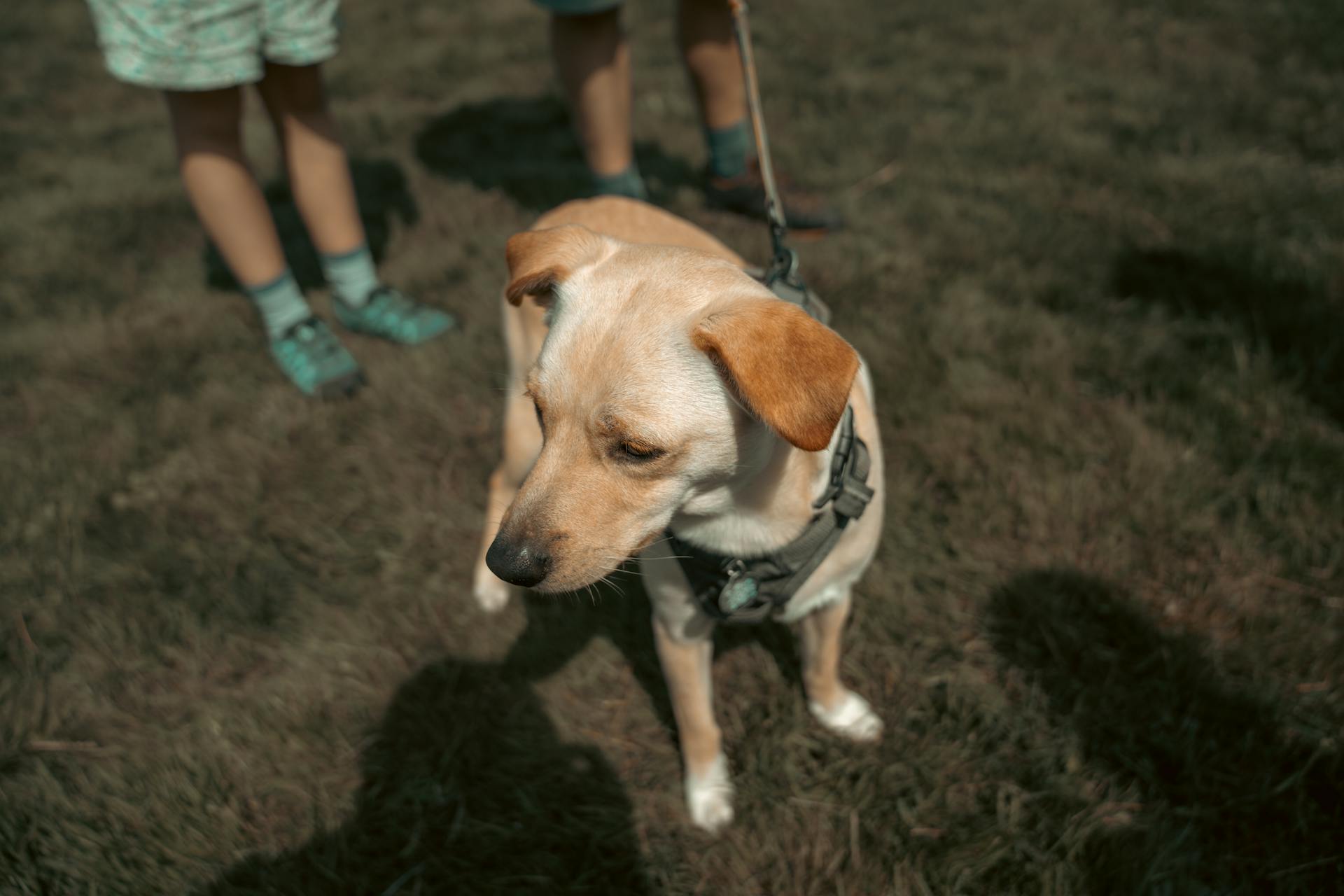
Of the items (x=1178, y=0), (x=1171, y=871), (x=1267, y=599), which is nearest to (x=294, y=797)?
(x=1171, y=871)

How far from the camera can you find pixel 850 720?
2008 millimetres

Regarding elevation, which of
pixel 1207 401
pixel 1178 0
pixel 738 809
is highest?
pixel 1178 0

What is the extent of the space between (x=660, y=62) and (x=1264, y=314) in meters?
4.62

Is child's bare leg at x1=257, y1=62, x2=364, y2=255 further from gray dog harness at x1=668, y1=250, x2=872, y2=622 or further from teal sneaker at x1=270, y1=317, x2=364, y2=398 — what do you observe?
gray dog harness at x1=668, y1=250, x2=872, y2=622

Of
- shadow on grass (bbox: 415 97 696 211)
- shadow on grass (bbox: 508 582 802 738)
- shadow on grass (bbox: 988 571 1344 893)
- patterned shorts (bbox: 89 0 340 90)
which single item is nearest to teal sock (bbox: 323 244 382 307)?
patterned shorts (bbox: 89 0 340 90)

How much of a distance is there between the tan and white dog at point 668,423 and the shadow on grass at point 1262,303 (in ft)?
6.48

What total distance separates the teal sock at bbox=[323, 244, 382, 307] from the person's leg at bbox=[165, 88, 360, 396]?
0.69 ft

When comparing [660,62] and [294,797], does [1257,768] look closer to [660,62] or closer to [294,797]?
[294,797]

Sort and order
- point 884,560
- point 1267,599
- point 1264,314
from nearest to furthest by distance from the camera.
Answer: point 1267,599, point 884,560, point 1264,314

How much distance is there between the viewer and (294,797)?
195cm

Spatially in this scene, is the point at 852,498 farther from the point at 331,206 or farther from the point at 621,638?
the point at 331,206

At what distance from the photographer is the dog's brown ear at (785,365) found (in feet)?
3.91

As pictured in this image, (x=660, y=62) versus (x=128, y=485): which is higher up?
(x=660, y=62)

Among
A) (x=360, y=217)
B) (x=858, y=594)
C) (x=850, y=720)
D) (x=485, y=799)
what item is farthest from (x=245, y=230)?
Answer: (x=850, y=720)
